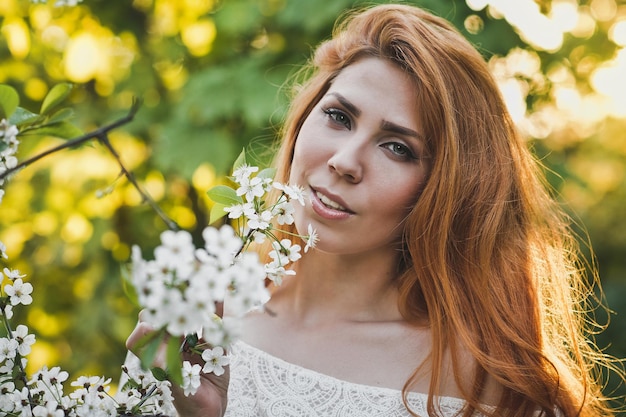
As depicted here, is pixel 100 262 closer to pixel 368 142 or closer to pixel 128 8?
pixel 128 8

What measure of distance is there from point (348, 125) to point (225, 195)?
32.1 inches

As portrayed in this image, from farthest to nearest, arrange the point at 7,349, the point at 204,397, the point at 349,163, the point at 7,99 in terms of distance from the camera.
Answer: the point at 349,163, the point at 204,397, the point at 7,349, the point at 7,99

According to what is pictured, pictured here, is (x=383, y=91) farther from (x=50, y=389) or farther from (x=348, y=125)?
(x=50, y=389)

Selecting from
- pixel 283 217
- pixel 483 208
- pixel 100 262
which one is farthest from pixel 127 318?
pixel 283 217

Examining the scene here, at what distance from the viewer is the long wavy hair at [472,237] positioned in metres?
1.92

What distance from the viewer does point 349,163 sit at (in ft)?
5.71

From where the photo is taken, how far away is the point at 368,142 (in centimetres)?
181

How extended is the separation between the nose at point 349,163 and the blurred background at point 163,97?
102 cm

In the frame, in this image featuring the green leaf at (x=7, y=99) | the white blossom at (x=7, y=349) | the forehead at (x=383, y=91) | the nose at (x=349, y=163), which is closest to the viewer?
the green leaf at (x=7, y=99)

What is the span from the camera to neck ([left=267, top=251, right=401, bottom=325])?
2.15 metres

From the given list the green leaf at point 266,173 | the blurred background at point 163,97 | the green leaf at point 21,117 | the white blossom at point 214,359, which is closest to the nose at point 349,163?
the green leaf at point 266,173

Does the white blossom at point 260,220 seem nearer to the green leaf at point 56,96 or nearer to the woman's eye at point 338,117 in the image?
the green leaf at point 56,96

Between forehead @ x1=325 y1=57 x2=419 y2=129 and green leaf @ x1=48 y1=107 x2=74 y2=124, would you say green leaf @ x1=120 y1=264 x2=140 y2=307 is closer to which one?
green leaf @ x1=48 y1=107 x2=74 y2=124

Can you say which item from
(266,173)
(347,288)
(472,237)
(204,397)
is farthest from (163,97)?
(266,173)
